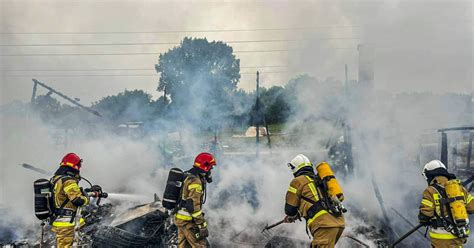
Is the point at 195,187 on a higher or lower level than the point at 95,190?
higher

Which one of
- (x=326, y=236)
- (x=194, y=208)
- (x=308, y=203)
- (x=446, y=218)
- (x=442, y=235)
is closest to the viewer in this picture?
(x=446, y=218)

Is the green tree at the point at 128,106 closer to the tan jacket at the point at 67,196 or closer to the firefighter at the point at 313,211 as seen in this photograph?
the tan jacket at the point at 67,196

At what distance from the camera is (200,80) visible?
14.7 meters

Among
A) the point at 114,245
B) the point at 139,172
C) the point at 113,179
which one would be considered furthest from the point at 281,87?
the point at 114,245

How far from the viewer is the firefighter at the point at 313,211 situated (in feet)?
17.7

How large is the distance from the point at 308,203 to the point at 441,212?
176cm

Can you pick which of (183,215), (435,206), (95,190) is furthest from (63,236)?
(435,206)

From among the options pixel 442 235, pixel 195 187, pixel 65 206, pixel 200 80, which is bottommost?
pixel 442 235

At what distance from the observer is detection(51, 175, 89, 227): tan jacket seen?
647 centimetres

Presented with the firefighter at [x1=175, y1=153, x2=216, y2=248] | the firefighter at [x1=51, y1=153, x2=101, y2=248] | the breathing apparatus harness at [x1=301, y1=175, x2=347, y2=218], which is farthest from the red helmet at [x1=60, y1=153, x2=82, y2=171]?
the breathing apparatus harness at [x1=301, y1=175, x2=347, y2=218]

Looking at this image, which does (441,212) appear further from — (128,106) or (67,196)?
(128,106)

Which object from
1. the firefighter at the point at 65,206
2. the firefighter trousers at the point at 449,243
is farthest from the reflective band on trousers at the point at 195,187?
the firefighter trousers at the point at 449,243

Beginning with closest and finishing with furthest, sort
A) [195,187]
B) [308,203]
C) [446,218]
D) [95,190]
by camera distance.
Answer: [446,218] → [308,203] → [195,187] → [95,190]

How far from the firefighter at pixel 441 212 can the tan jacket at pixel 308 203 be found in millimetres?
1188
